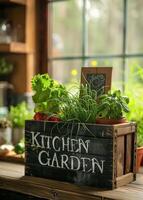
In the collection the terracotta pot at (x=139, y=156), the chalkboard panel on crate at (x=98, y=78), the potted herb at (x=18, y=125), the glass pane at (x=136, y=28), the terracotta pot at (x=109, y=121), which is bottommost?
the terracotta pot at (x=139, y=156)

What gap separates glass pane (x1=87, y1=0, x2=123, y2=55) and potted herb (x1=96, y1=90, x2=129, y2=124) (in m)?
1.01

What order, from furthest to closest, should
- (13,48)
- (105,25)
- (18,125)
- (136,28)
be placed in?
(136,28) < (105,25) < (13,48) < (18,125)

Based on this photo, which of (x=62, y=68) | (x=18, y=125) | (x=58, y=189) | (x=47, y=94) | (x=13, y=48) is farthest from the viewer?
Answer: (x=62, y=68)

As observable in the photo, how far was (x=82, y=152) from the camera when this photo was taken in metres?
1.48

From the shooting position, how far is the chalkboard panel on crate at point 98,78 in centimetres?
161

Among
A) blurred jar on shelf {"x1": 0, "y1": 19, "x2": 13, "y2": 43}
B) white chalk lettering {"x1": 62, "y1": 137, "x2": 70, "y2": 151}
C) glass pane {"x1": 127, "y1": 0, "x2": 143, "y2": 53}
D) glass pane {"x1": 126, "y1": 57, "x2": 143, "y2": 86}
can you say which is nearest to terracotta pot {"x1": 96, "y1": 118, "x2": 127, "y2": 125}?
white chalk lettering {"x1": 62, "y1": 137, "x2": 70, "y2": 151}

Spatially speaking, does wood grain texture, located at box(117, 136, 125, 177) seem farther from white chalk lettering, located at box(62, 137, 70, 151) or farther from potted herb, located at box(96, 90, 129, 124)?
white chalk lettering, located at box(62, 137, 70, 151)

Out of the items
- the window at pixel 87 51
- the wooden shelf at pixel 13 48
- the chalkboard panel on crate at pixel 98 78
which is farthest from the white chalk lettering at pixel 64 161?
the wooden shelf at pixel 13 48

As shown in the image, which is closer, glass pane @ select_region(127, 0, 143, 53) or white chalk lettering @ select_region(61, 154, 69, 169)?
white chalk lettering @ select_region(61, 154, 69, 169)

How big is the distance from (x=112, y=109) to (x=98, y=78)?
21 cm

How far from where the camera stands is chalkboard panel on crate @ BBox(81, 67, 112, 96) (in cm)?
161

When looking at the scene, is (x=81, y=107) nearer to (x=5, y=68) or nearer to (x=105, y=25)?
(x=5, y=68)

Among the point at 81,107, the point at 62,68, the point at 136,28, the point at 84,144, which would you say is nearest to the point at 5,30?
the point at 62,68

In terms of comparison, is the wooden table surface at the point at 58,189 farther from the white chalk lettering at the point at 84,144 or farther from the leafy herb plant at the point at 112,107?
the leafy herb plant at the point at 112,107
